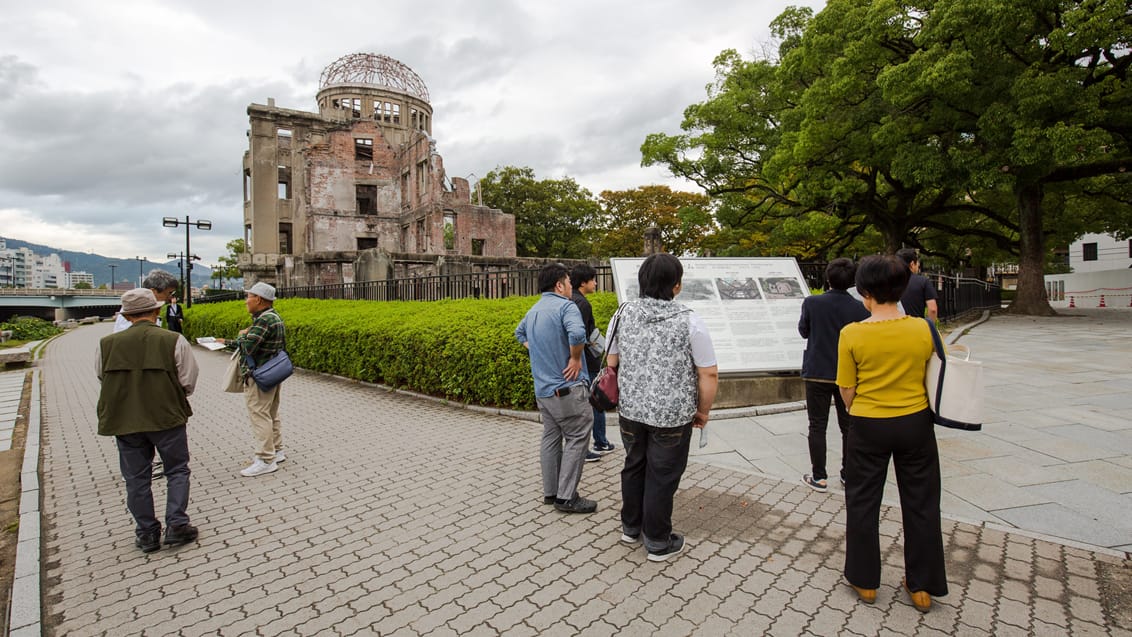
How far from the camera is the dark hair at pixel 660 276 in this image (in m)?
3.14

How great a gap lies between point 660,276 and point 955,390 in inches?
62.5

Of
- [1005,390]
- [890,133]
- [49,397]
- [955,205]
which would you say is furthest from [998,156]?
[49,397]

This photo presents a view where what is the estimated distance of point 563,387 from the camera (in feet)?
12.8

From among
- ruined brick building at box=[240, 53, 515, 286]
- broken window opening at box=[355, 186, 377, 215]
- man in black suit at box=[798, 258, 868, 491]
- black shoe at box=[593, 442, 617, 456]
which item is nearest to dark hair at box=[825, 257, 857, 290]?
man in black suit at box=[798, 258, 868, 491]

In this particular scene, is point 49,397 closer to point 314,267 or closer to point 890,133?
point 314,267

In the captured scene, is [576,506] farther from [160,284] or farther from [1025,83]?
[1025,83]

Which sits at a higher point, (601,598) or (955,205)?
(955,205)

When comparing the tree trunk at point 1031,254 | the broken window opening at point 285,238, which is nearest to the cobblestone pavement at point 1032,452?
the tree trunk at point 1031,254

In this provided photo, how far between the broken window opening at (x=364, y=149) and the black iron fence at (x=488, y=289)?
2404cm

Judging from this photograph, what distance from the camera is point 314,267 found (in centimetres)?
2606

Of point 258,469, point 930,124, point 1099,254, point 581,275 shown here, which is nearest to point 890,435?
point 581,275

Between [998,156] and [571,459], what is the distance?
1684 cm

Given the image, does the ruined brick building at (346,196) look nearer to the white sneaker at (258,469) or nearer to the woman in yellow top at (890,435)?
the white sneaker at (258,469)

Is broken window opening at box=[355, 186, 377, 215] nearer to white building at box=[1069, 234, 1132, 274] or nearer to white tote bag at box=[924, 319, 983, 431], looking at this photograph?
white tote bag at box=[924, 319, 983, 431]
